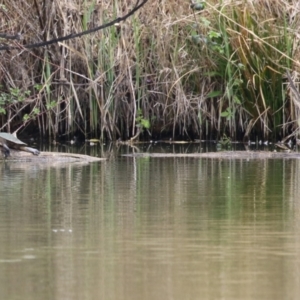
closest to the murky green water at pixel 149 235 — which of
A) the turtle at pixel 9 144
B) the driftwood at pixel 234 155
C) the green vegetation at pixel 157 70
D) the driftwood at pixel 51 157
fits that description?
the driftwood at pixel 51 157

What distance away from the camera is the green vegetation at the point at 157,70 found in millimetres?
11539

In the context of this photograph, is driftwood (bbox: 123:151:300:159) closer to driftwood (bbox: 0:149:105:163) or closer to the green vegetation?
driftwood (bbox: 0:149:105:163)

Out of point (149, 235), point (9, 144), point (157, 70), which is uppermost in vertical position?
point (157, 70)

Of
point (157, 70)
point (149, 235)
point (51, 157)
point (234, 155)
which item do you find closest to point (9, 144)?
point (51, 157)

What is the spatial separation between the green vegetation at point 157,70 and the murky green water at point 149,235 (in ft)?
11.8

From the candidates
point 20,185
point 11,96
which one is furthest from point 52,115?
point 20,185

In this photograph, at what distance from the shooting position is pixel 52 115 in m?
12.0

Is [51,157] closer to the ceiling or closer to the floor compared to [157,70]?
closer to the floor

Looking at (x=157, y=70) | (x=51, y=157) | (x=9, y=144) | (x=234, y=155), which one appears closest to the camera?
(x=51, y=157)

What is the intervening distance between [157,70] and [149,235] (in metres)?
7.08

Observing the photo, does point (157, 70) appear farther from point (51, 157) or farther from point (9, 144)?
point (51, 157)

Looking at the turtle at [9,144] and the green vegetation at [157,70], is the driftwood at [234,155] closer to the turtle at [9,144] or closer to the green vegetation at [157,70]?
the turtle at [9,144]

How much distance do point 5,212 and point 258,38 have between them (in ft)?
20.1

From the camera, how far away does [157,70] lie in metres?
11.9
